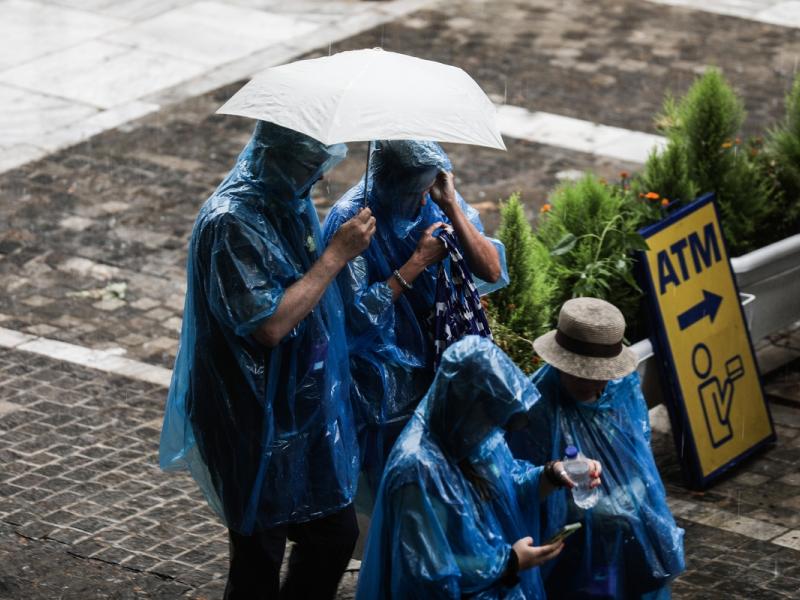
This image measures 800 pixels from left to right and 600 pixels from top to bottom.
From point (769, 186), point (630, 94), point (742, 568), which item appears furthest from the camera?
point (630, 94)

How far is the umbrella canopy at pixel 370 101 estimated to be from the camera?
4.68 metres

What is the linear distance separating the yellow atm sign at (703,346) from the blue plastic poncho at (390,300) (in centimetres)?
180

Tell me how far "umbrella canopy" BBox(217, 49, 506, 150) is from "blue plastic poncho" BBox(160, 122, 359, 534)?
0.11 m

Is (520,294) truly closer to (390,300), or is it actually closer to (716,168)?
(390,300)

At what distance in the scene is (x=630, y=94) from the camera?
504 inches

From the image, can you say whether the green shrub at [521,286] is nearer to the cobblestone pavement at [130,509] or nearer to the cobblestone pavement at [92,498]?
the cobblestone pavement at [130,509]

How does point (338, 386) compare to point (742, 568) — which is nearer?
point (338, 386)

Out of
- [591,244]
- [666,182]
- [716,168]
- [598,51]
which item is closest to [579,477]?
[591,244]

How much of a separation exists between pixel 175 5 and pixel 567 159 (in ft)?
16.5

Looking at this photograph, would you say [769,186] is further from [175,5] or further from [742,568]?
[175,5]

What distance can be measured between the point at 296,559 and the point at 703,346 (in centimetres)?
272

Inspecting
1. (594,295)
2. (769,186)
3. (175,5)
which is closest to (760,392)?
(594,295)

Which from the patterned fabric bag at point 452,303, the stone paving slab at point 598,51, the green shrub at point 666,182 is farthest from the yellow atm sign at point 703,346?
the stone paving slab at point 598,51

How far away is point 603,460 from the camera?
499 cm
